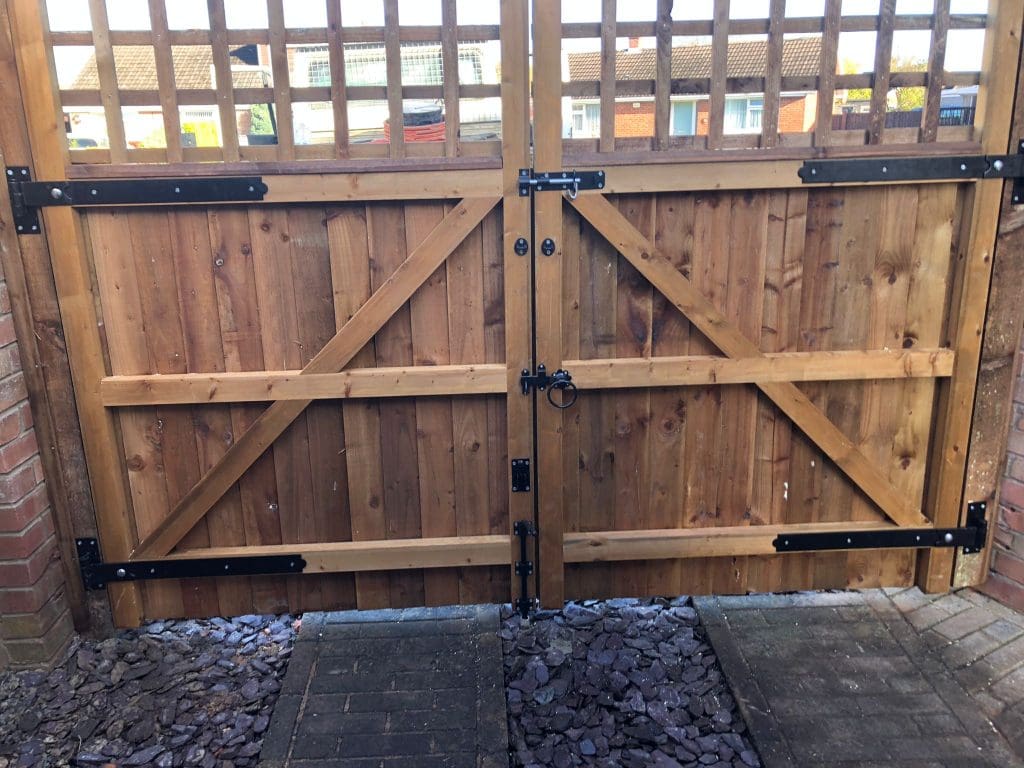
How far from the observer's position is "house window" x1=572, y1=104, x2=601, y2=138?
260 centimetres

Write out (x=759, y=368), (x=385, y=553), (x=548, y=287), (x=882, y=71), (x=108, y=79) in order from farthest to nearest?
(x=385, y=553), (x=759, y=368), (x=548, y=287), (x=882, y=71), (x=108, y=79)

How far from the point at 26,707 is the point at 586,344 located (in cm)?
226

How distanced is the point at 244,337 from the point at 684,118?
5.70ft

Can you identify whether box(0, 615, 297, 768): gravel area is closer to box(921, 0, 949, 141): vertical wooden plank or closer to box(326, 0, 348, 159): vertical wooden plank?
box(326, 0, 348, 159): vertical wooden plank

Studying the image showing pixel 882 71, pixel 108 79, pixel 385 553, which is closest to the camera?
pixel 108 79

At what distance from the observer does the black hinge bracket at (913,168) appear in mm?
2625

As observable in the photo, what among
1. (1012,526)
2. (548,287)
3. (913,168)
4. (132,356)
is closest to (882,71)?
(913,168)

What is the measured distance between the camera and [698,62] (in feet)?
8.38

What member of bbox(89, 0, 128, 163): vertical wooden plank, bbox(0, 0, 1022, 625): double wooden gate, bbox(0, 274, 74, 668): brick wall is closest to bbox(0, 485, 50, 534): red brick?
bbox(0, 274, 74, 668): brick wall

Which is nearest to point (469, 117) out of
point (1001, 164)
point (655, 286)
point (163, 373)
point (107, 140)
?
point (655, 286)

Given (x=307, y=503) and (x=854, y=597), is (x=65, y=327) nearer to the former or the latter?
(x=307, y=503)

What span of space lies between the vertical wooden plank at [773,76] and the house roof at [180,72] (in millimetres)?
1682

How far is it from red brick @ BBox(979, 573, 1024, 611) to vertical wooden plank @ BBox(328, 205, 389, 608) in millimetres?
2366

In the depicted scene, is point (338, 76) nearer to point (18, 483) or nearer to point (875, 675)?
point (18, 483)
